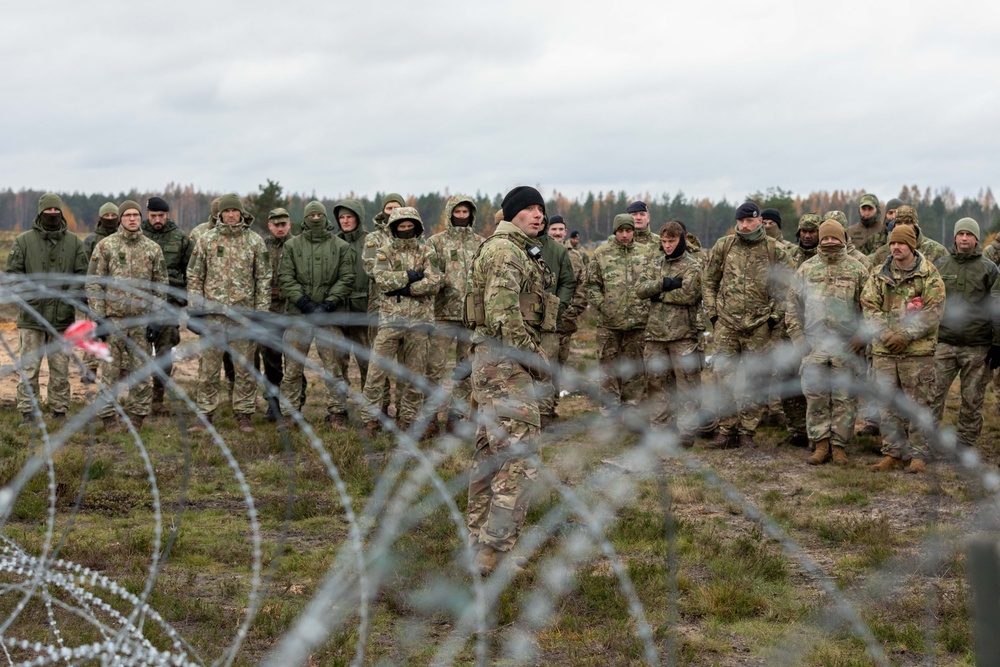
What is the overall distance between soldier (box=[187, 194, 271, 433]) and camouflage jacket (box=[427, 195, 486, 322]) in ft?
6.04

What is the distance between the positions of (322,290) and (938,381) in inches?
245

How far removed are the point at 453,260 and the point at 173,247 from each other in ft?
11.3

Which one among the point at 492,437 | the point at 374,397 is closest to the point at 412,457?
the point at 374,397

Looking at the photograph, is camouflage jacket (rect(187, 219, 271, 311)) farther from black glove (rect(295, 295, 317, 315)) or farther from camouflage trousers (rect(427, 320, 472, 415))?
camouflage trousers (rect(427, 320, 472, 415))

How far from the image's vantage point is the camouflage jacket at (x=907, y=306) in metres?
8.75

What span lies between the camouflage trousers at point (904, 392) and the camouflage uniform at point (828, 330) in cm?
31

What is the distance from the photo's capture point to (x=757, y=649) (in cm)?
519

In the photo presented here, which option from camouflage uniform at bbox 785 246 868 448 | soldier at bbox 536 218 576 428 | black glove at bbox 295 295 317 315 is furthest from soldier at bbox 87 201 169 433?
camouflage uniform at bbox 785 246 868 448

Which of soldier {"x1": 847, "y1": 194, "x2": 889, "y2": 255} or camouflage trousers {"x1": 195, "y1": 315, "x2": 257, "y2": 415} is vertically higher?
soldier {"x1": 847, "y1": 194, "x2": 889, "y2": 255}

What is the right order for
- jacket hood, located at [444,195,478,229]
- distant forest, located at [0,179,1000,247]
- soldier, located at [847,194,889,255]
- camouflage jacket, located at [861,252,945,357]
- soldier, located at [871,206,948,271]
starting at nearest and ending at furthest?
camouflage jacket, located at [861,252,945,357]
soldier, located at [871,206,948,271]
jacket hood, located at [444,195,478,229]
soldier, located at [847,194,889,255]
distant forest, located at [0,179,1000,247]

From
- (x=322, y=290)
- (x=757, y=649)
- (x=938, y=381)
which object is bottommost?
(x=757, y=649)

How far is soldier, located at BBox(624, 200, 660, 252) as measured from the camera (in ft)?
35.8

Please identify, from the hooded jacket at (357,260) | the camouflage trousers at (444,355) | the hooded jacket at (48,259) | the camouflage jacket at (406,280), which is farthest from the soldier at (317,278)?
the hooded jacket at (48,259)

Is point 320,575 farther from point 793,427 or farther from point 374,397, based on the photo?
point 793,427
